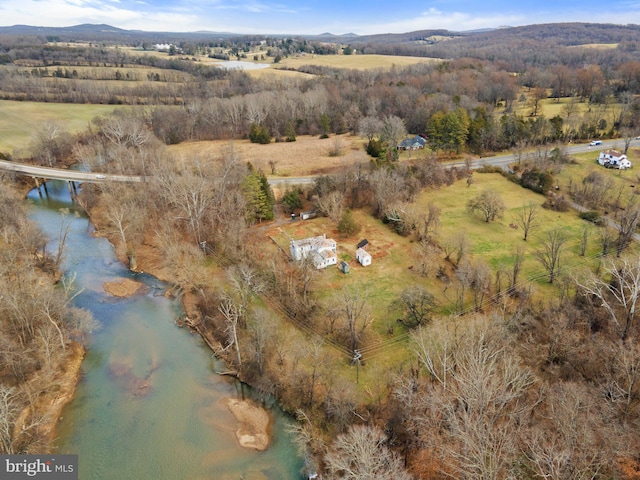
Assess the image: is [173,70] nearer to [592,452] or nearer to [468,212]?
[468,212]

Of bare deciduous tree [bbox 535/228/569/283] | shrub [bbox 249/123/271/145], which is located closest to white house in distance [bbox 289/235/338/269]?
bare deciduous tree [bbox 535/228/569/283]

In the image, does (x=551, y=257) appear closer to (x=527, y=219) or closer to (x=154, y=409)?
(x=527, y=219)

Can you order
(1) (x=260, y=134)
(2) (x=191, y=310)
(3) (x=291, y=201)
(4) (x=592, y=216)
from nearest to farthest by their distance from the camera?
(2) (x=191, y=310)
(4) (x=592, y=216)
(3) (x=291, y=201)
(1) (x=260, y=134)

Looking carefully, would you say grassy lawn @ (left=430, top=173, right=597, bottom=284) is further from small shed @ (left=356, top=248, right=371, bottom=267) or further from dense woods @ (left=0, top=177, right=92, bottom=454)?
dense woods @ (left=0, top=177, right=92, bottom=454)

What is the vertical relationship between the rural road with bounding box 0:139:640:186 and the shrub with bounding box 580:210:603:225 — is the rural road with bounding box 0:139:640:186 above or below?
above

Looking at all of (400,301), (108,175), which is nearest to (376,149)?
(400,301)
